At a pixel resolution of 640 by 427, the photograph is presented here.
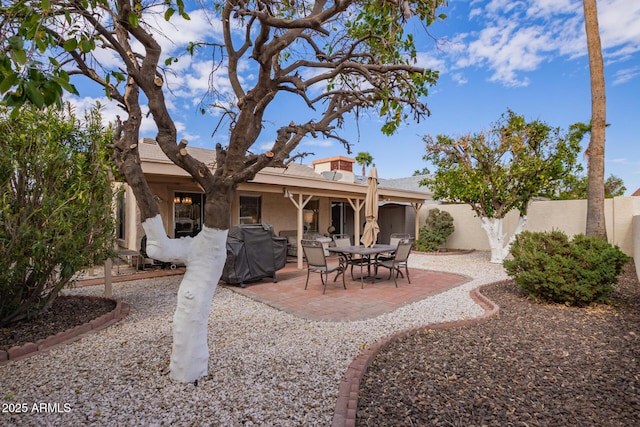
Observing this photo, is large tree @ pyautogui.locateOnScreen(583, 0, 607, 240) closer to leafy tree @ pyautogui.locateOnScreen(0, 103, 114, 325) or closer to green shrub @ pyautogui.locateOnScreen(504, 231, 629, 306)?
green shrub @ pyautogui.locateOnScreen(504, 231, 629, 306)

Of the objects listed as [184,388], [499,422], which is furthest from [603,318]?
[184,388]

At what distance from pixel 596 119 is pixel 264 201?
10.5 m

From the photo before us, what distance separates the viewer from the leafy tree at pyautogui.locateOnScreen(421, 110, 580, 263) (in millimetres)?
9758

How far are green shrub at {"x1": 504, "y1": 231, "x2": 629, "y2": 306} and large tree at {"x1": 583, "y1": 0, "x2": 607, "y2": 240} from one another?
4466 millimetres

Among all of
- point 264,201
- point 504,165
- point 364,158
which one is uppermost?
point 364,158

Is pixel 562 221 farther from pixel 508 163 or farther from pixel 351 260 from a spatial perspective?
pixel 351 260

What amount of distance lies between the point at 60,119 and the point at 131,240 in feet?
18.8

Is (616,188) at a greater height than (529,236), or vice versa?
(616,188)

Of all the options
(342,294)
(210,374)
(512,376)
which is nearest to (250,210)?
(342,294)

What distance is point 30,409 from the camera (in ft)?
8.83

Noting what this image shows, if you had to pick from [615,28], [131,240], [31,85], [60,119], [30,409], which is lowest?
[30,409]

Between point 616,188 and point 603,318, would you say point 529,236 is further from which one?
point 616,188

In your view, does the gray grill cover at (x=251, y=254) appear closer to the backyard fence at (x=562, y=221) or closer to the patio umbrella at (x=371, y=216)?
the patio umbrella at (x=371, y=216)

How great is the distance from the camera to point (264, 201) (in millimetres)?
12320
